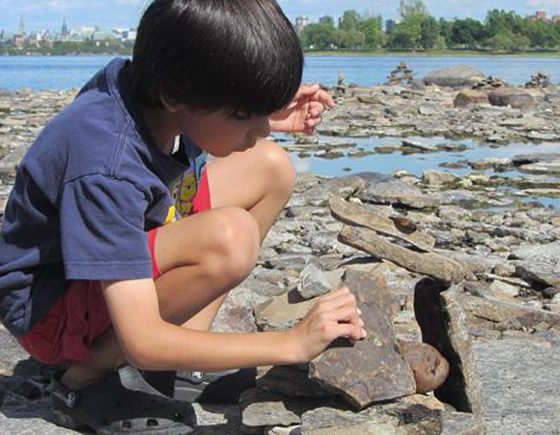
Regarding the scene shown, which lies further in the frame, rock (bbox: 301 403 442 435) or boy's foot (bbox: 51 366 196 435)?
boy's foot (bbox: 51 366 196 435)

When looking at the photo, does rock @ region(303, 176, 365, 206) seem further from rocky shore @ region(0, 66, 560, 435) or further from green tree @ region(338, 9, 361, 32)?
green tree @ region(338, 9, 361, 32)

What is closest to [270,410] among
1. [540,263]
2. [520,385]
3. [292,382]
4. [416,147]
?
[292,382]

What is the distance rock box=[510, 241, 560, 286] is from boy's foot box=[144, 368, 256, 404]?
2492mm

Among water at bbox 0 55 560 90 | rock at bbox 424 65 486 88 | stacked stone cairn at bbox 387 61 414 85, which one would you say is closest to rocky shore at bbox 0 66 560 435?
water at bbox 0 55 560 90

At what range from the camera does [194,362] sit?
8.08 feet

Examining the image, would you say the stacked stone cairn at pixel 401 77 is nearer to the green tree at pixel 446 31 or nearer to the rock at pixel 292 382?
the rock at pixel 292 382

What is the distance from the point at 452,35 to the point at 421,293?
104 m

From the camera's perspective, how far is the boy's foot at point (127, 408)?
2773 mm

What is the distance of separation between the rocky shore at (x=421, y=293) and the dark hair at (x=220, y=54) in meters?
0.77

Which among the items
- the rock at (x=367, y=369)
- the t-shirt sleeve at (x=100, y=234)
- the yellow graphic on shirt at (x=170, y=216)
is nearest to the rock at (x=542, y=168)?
the rock at (x=367, y=369)

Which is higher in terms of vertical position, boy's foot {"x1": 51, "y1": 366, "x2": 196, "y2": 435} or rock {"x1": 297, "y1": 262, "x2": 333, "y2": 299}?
rock {"x1": 297, "y1": 262, "x2": 333, "y2": 299}

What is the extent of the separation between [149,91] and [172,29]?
0.19 meters

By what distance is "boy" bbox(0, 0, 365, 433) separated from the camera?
7.80 ft

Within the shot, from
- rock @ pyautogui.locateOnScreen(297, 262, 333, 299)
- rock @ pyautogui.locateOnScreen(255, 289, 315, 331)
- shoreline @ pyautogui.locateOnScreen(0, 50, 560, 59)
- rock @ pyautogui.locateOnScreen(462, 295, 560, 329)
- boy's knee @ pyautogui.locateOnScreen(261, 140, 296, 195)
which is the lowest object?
shoreline @ pyautogui.locateOnScreen(0, 50, 560, 59)
